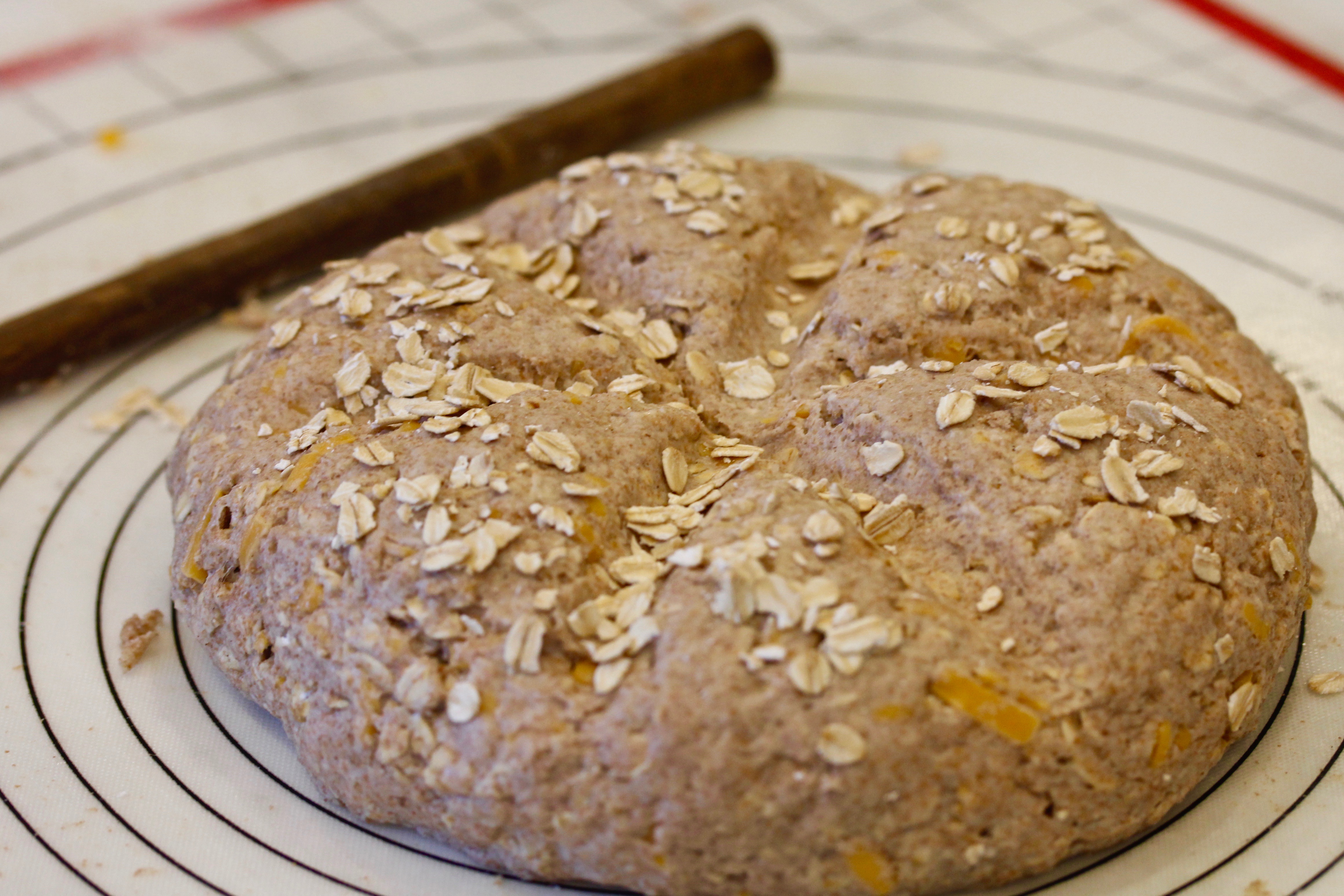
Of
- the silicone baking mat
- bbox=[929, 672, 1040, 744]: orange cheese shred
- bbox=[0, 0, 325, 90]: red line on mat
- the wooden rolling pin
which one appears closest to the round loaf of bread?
bbox=[929, 672, 1040, 744]: orange cheese shred


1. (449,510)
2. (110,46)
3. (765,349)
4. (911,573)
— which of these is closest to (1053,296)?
(765,349)

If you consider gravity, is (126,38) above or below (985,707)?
above

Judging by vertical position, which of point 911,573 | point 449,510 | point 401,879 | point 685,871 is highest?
point 449,510

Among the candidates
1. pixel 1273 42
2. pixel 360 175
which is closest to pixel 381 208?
pixel 360 175

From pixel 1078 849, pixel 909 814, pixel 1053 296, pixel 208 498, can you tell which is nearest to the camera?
pixel 909 814

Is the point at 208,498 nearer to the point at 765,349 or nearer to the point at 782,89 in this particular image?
the point at 765,349

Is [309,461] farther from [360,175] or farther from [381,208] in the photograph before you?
[360,175]
